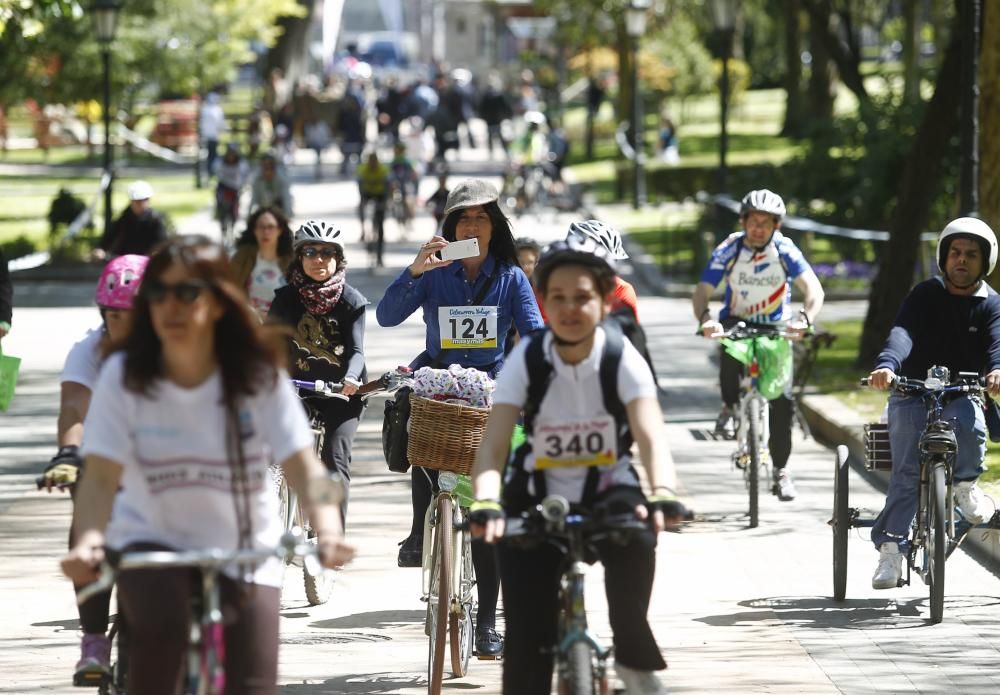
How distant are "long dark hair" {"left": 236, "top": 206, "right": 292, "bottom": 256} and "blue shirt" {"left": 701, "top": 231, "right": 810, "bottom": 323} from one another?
248 cm

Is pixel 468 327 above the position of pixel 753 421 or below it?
above

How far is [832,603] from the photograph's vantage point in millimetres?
9500

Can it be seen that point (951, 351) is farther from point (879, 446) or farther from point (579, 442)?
point (579, 442)

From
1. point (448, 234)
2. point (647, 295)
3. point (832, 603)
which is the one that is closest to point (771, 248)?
point (832, 603)

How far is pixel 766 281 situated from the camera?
1221 centimetres

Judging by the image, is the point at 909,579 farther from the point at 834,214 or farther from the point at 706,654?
the point at 834,214

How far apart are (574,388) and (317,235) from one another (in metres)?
3.70

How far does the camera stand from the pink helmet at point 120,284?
21.1ft

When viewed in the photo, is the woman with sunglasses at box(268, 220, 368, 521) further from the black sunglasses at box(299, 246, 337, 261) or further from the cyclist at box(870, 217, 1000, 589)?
the cyclist at box(870, 217, 1000, 589)

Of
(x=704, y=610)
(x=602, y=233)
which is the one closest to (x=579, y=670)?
(x=602, y=233)

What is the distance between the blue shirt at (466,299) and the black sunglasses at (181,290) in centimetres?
332

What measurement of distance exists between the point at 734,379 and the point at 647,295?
13.8m

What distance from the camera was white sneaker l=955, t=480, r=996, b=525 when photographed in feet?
29.6

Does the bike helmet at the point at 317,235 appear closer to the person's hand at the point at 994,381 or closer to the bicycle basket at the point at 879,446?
the bicycle basket at the point at 879,446
